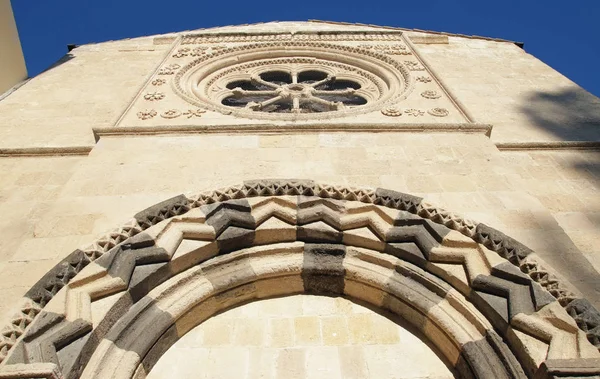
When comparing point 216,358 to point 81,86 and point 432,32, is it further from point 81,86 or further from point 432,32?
point 432,32

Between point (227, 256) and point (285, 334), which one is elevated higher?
point (227, 256)

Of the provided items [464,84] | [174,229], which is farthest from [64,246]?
[464,84]

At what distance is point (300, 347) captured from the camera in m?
3.95

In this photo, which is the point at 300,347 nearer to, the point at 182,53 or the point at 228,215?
the point at 228,215

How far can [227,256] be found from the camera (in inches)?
175

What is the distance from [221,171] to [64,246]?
1.56 m

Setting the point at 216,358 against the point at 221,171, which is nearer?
the point at 216,358

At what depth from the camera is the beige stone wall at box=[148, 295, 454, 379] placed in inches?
149

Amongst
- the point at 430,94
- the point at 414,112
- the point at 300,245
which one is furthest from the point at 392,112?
the point at 300,245

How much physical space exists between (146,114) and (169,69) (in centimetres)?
206

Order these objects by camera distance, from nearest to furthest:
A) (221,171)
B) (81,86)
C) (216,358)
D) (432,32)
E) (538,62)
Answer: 1. (216,358)
2. (221,171)
3. (81,86)
4. (538,62)
5. (432,32)

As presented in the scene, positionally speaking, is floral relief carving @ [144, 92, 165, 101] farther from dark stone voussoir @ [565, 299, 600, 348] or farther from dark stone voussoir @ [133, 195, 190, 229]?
dark stone voussoir @ [565, 299, 600, 348]

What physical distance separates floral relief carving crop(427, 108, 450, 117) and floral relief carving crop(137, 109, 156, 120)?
3.27 meters

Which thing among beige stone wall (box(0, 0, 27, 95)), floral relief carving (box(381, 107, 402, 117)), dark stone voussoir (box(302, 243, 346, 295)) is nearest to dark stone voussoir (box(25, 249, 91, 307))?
dark stone voussoir (box(302, 243, 346, 295))
